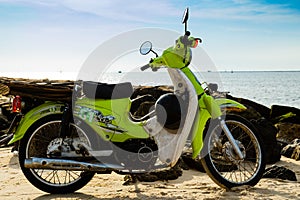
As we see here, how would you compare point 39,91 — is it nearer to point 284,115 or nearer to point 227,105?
point 227,105

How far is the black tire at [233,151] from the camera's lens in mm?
5379

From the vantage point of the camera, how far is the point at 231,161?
559 centimetres

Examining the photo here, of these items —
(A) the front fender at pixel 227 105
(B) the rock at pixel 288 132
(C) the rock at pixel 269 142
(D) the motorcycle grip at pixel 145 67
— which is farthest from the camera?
(B) the rock at pixel 288 132

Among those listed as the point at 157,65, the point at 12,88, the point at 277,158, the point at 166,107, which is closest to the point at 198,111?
the point at 166,107

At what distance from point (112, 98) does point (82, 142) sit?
625mm

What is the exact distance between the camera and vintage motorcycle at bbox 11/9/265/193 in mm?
5281

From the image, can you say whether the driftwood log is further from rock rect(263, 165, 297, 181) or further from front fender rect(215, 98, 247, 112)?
rock rect(263, 165, 297, 181)

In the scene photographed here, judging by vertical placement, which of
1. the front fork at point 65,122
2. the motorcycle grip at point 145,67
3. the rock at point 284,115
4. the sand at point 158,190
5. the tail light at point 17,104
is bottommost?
the sand at point 158,190

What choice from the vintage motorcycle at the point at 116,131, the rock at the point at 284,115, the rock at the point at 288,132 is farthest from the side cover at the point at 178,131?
the rock at the point at 284,115

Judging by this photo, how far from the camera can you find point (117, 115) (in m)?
5.35

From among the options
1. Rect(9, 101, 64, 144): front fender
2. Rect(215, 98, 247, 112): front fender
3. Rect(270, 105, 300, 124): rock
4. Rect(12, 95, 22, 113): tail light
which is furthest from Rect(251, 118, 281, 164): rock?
Rect(270, 105, 300, 124): rock

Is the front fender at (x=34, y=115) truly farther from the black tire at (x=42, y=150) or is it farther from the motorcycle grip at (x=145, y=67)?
the motorcycle grip at (x=145, y=67)

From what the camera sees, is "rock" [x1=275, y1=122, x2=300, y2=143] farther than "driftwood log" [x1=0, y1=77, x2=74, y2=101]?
Yes

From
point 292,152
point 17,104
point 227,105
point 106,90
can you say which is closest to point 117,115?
point 106,90
